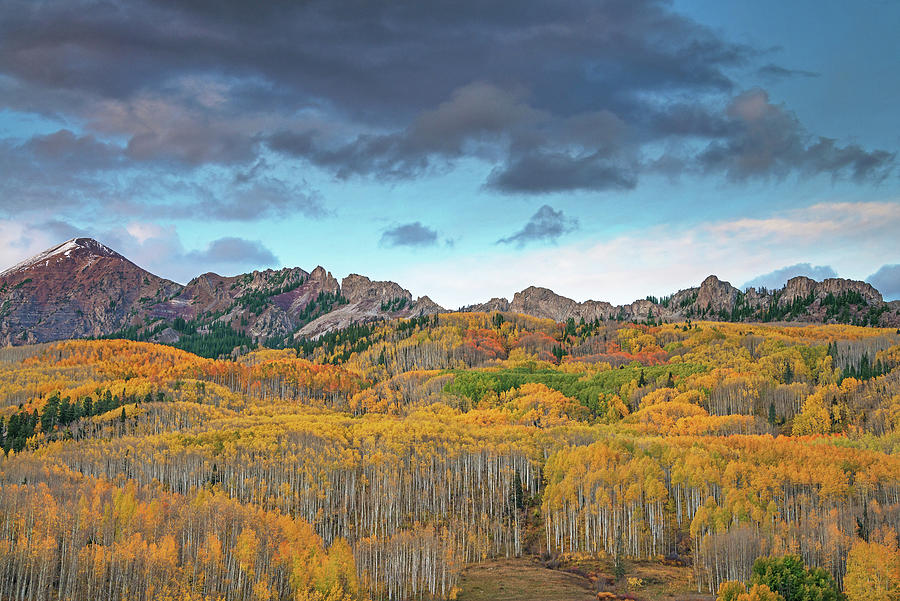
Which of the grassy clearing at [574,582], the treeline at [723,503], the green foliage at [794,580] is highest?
the treeline at [723,503]

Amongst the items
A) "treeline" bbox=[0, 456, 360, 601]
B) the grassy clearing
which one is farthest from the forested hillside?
the grassy clearing

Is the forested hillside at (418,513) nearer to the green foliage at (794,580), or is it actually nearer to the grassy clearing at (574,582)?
the green foliage at (794,580)

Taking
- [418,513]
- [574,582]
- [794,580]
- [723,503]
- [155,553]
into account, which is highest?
[723,503]

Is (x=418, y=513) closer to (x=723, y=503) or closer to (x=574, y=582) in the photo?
(x=574, y=582)

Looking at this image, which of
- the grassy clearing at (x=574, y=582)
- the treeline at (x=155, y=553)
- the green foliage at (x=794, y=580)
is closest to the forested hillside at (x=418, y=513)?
the treeline at (x=155, y=553)

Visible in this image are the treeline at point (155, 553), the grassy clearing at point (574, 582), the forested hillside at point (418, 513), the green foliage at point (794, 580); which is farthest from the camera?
the grassy clearing at point (574, 582)

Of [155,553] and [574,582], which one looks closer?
[155,553]

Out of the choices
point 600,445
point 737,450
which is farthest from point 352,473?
point 737,450

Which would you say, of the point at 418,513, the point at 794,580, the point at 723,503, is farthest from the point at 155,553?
the point at 723,503

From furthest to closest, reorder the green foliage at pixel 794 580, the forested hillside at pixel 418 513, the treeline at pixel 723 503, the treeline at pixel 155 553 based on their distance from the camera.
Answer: the treeline at pixel 723 503 → the forested hillside at pixel 418 513 → the treeline at pixel 155 553 → the green foliage at pixel 794 580

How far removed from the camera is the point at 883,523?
136 metres

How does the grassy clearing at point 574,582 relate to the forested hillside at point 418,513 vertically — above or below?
below

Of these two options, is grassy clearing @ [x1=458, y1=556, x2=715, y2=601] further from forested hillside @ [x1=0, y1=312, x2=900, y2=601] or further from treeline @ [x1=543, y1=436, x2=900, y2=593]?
treeline @ [x1=543, y1=436, x2=900, y2=593]

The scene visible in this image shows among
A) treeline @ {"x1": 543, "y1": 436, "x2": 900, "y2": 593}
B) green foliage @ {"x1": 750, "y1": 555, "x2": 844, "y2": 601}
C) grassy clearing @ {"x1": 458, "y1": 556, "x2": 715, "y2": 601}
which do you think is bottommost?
grassy clearing @ {"x1": 458, "y1": 556, "x2": 715, "y2": 601}
